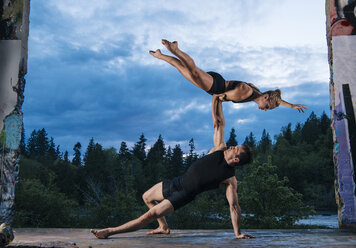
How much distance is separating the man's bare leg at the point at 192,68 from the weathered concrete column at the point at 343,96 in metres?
2.16

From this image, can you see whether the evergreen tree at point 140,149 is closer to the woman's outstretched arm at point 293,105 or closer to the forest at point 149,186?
the forest at point 149,186

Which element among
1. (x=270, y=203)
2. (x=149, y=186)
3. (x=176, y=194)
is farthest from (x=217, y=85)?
(x=149, y=186)

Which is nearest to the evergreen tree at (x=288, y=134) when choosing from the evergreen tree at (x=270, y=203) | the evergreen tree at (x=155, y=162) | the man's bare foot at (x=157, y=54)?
the evergreen tree at (x=155, y=162)

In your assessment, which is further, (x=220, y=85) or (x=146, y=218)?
(x=220, y=85)

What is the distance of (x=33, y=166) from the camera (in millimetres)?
15148

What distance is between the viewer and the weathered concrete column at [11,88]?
220 inches

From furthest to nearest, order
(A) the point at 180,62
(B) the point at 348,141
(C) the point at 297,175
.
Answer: (C) the point at 297,175, (B) the point at 348,141, (A) the point at 180,62

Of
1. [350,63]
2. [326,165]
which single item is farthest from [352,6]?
[326,165]

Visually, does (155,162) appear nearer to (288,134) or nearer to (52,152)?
(52,152)

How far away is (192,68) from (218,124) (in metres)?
0.88

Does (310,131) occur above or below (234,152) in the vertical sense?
above

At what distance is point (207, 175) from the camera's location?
14.2 ft

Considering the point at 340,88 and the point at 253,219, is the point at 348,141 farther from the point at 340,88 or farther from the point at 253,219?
the point at 253,219

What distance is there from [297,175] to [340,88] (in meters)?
16.8
